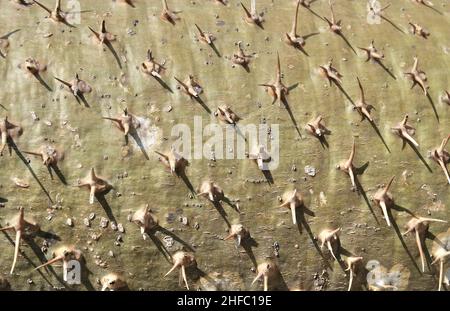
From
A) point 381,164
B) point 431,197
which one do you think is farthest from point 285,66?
point 431,197

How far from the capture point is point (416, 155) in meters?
2.58

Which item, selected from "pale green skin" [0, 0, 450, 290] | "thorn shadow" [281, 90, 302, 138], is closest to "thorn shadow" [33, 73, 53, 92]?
"pale green skin" [0, 0, 450, 290]

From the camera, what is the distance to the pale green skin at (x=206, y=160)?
2.45 m

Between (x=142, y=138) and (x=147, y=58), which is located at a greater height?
(x=147, y=58)

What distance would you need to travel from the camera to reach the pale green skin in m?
2.45

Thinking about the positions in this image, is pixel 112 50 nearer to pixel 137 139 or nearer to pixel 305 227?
pixel 137 139

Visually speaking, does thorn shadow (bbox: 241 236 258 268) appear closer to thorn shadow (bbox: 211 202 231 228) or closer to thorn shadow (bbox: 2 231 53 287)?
thorn shadow (bbox: 211 202 231 228)

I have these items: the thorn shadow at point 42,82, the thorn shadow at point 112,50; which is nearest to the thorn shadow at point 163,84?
the thorn shadow at point 112,50

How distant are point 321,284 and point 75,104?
1280 mm

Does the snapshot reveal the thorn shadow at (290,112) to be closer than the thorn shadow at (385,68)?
Yes

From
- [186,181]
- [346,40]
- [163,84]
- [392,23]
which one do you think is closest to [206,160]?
[186,181]

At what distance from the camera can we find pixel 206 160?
8.16 feet

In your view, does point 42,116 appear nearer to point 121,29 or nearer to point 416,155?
point 121,29

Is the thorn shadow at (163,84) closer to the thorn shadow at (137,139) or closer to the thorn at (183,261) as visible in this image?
the thorn shadow at (137,139)
